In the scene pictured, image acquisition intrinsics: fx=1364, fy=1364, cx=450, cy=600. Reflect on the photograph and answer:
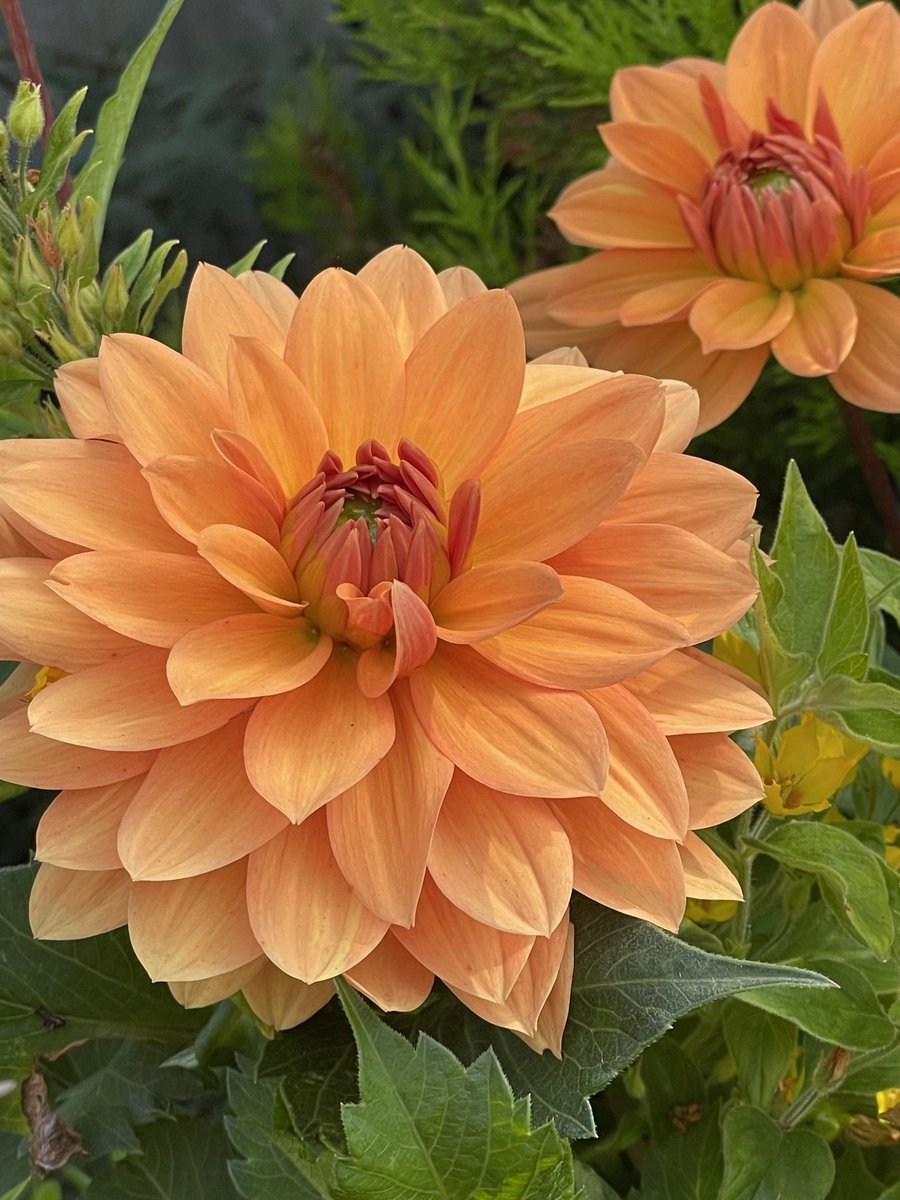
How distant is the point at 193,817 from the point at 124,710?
1.4 inches

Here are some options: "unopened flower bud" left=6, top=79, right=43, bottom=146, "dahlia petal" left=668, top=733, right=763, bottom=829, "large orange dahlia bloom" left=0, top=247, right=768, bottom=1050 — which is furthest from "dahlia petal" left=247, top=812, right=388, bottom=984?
"unopened flower bud" left=6, top=79, right=43, bottom=146

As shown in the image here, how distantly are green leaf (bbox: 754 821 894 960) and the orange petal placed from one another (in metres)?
0.09

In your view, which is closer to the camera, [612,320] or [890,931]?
[890,931]

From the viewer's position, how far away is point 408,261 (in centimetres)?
48

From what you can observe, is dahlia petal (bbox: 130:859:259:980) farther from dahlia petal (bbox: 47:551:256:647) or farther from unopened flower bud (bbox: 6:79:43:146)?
unopened flower bud (bbox: 6:79:43:146)

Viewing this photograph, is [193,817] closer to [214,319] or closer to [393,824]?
[393,824]

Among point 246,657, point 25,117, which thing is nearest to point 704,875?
point 246,657

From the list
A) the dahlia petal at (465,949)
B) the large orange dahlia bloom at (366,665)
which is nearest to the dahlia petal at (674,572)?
the large orange dahlia bloom at (366,665)

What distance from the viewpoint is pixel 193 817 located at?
0.39 metres

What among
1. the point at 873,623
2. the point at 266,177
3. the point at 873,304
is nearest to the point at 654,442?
the point at 873,623

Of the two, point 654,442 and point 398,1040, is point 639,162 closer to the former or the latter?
point 654,442

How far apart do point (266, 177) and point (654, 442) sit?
2.75ft

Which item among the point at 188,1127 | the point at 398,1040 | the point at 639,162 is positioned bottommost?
the point at 188,1127

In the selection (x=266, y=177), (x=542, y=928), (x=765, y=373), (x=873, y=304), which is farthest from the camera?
(x=266, y=177)
